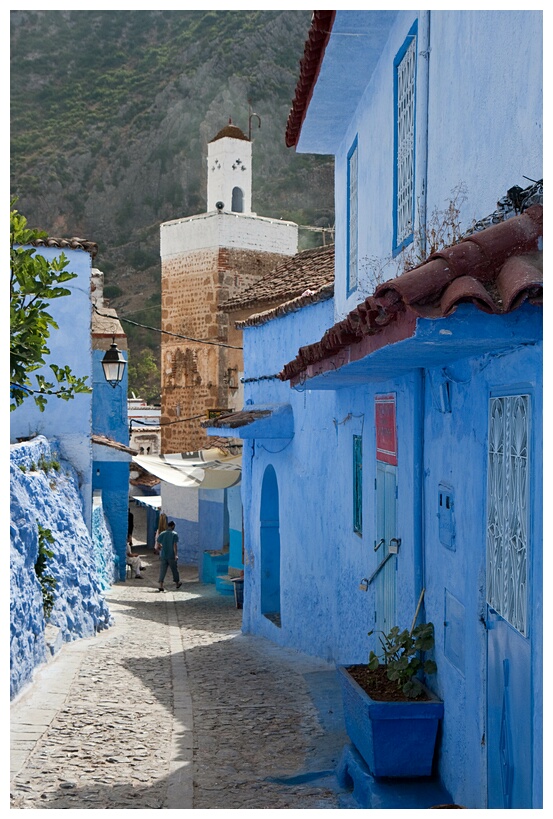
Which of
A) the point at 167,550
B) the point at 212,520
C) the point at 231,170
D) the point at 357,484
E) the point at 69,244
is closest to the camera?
the point at 357,484

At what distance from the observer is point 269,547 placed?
13656mm

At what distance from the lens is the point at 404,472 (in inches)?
252

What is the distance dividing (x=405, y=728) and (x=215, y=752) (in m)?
2.36

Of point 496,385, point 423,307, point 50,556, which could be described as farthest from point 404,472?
point 50,556

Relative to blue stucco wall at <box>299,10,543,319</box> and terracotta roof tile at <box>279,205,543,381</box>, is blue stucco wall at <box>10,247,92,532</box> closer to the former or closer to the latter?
blue stucco wall at <box>299,10,543,319</box>

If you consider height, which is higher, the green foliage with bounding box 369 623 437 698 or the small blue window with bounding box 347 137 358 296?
the small blue window with bounding box 347 137 358 296

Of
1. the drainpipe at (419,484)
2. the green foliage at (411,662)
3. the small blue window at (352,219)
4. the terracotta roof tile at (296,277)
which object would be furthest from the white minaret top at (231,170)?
the green foliage at (411,662)

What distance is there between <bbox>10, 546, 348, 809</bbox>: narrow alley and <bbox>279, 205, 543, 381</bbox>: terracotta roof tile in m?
3.69

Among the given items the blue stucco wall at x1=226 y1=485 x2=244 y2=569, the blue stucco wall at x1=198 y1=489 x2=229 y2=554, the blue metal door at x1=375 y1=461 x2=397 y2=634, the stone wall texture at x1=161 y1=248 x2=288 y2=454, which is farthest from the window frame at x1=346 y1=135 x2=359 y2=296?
the stone wall texture at x1=161 y1=248 x2=288 y2=454

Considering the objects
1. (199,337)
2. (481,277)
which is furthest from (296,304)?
(199,337)

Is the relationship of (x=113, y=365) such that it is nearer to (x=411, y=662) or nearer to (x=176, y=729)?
(x=176, y=729)

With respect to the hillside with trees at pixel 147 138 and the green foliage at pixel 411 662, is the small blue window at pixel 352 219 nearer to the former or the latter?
the green foliage at pixel 411 662

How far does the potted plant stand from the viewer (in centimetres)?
526

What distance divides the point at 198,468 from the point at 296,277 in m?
5.29
